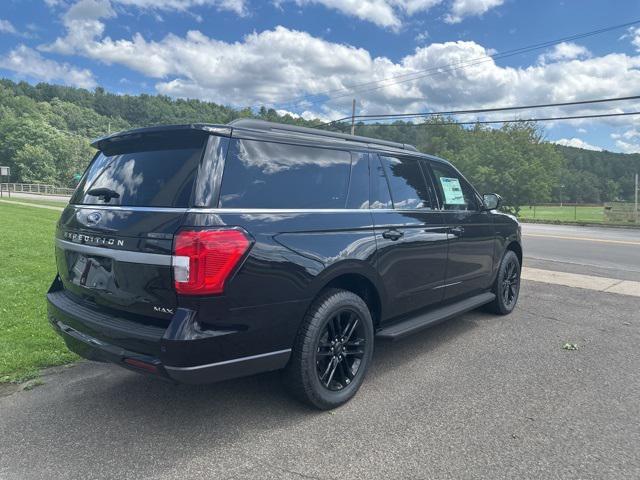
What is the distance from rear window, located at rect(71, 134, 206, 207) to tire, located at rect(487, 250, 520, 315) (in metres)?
4.02

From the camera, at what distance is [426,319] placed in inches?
162

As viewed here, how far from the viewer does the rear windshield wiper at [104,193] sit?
3053 mm

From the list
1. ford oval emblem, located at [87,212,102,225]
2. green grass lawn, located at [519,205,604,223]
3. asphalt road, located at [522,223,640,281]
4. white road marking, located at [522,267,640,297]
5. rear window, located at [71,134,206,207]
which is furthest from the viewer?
green grass lawn, located at [519,205,604,223]

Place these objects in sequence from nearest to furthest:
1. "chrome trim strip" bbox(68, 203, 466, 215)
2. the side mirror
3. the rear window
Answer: "chrome trim strip" bbox(68, 203, 466, 215), the rear window, the side mirror

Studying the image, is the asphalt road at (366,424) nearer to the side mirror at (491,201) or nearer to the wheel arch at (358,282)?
the wheel arch at (358,282)

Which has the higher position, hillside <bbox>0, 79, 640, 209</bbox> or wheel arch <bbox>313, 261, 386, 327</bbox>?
hillside <bbox>0, 79, 640, 209</bbox>

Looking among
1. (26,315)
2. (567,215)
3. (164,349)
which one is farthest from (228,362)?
(567,215)

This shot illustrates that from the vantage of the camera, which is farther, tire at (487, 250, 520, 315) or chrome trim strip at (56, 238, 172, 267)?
tire at (487, 250, 520, 315)

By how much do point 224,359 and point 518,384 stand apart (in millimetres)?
2382

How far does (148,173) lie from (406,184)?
7.16ft

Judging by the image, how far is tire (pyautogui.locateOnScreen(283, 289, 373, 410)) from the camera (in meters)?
3.01

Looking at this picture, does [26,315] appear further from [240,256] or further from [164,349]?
[240,256]

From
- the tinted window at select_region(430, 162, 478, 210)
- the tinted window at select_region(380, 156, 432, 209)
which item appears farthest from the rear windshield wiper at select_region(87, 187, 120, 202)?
the tinted window at select_region(430, 162, 478, 210)

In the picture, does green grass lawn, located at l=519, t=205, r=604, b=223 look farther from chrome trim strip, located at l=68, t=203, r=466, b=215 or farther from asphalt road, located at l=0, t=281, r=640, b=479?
chrome trim strip, located at l=68, t=203, r=466, b=215
